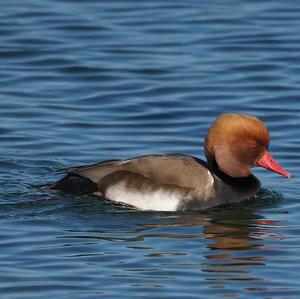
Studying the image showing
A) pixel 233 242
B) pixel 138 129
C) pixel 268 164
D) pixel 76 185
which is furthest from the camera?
pixel 138 129

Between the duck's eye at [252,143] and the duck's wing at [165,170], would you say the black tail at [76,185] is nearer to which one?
the duck's wing at [165,170]

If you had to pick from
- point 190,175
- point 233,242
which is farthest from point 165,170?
point 233,242

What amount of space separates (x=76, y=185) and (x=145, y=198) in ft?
2.23

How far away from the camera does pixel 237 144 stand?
1201cm

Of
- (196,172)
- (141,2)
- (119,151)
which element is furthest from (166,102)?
(141,2)

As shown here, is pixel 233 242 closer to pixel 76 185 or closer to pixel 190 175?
pixel 190 175

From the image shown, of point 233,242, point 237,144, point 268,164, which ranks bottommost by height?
point 233,242

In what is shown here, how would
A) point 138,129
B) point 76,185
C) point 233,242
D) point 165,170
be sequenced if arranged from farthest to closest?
Answer: point 138,129 < point 76,185 < point 165,170 < point 233,242

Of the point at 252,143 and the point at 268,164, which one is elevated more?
the point at 252,143

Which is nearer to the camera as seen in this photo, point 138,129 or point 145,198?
point 145,198

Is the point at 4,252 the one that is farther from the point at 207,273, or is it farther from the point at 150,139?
→ the point at 150,139

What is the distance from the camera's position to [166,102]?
16016mm

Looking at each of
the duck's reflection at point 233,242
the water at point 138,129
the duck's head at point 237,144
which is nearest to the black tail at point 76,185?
the water at point 138,129

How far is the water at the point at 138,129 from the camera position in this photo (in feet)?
32.0
